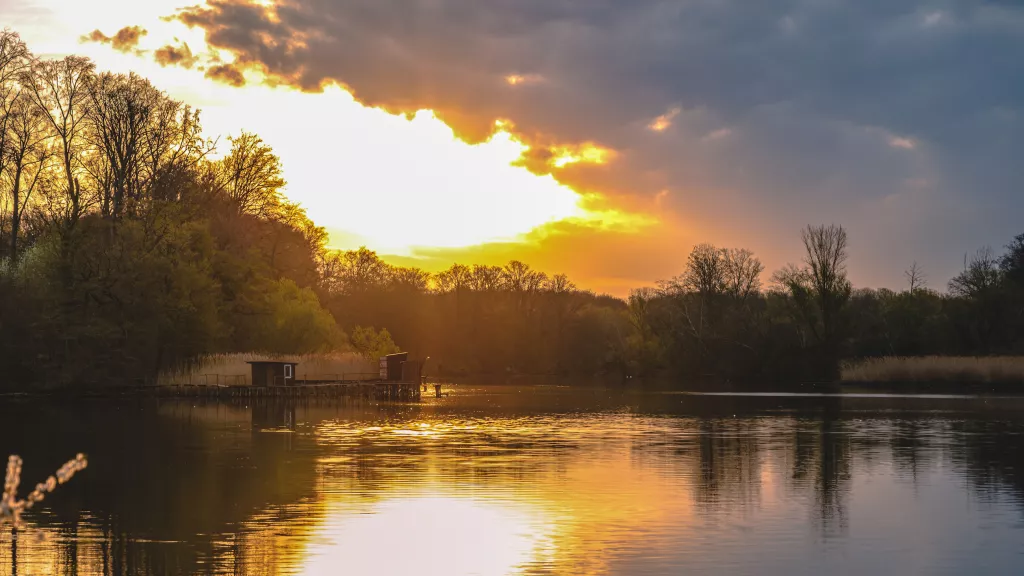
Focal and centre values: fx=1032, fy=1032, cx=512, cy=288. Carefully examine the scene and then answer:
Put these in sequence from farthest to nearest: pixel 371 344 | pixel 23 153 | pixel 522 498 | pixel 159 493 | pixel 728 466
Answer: pixel 371 344, pixel 23 153, pixel 728 466, pixel 159 493, pixel 522 498

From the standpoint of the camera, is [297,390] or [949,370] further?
[949,370]

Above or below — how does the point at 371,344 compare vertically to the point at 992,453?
above

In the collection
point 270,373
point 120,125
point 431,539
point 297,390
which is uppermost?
point 120,125

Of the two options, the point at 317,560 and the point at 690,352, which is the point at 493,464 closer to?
the point at 317,560

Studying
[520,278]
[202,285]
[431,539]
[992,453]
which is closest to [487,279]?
[520,278]

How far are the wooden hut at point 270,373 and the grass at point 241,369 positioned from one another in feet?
6.51

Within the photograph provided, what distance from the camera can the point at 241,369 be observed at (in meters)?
69.5

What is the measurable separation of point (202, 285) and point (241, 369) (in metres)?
6.21

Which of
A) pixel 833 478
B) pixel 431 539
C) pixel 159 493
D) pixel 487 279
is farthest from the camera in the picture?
pixel 487 279

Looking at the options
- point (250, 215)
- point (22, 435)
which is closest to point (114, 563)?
point (22, 435)

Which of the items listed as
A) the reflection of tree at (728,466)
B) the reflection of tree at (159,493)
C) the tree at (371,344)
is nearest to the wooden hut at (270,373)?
the reflection of tree at (159,493)

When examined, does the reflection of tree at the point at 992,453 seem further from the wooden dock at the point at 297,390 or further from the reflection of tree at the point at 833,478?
the wooden dock at the point at 297,390

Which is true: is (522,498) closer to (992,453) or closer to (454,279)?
(992,453)

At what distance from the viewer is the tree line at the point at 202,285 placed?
63812 mm
